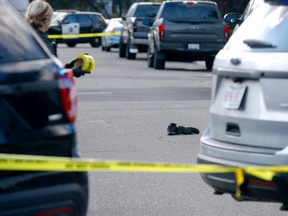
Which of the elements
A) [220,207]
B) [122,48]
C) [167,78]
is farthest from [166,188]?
[122,48]

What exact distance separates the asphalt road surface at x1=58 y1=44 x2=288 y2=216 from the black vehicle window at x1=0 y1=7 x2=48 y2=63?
10.3ft

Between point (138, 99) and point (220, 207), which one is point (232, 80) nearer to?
point (220, 207)

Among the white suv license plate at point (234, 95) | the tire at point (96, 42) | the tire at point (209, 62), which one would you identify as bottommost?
the tire at point (96, 42)

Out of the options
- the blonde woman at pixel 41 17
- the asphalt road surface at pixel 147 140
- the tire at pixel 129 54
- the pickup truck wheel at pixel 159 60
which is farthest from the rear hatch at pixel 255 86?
the tire at pixel 129 54

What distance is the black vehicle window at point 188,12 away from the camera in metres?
28.2

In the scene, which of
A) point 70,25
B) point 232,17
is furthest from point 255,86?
point 70,25

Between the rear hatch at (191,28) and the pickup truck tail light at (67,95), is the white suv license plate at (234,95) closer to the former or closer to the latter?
the pickup truck tail light at (67,95)

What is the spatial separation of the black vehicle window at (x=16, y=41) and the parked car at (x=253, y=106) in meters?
1.75

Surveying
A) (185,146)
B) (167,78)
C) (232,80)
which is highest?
(232,80)

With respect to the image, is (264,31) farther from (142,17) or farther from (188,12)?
(142,17)

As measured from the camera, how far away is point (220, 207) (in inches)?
368

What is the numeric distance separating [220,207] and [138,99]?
34.1 feet

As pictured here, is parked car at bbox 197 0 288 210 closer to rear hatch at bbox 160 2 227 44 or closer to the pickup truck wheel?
rear hatch at bbox 160 2 227 44

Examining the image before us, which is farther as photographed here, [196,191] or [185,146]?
[185,146]
